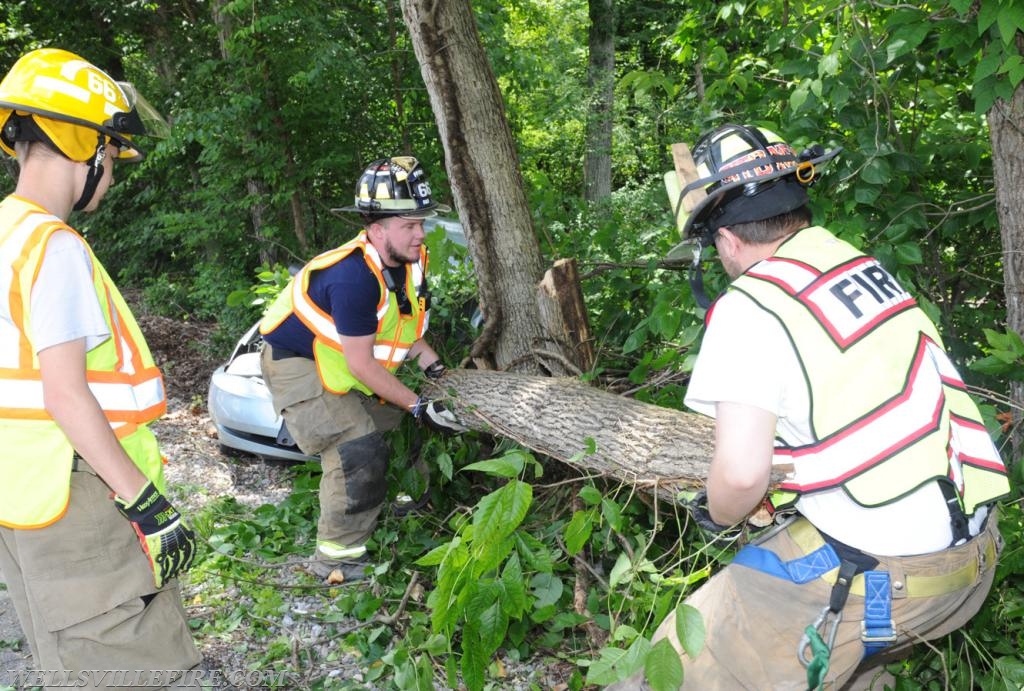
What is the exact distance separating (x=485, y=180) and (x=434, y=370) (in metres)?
1.03

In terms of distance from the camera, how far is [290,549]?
442 cm

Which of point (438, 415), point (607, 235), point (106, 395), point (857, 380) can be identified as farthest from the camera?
point (607, 235)

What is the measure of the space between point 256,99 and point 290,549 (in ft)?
17.3

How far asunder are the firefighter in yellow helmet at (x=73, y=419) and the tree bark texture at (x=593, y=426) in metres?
1.46

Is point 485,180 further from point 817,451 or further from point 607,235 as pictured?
point 817,451

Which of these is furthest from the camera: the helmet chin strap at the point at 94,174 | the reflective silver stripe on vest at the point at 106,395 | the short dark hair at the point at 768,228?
the helmet chin strap at the point at 94,174

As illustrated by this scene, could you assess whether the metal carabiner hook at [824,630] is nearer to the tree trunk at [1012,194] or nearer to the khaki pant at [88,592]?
the khaki pant at [88,592]

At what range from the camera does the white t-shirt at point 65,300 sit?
210cm

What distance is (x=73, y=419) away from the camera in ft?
6.97

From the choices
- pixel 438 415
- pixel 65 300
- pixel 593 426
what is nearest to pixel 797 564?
pixel 593 426

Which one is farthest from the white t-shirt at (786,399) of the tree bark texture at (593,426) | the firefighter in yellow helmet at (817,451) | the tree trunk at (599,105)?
the tree trunk at (599,105)

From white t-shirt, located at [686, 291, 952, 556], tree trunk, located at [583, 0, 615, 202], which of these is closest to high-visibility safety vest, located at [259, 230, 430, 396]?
white t-shirt, located at [686, 291, 952, 556]

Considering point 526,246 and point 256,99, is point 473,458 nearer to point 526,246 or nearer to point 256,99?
point 526,246

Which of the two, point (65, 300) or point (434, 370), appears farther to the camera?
point (434, 370)
